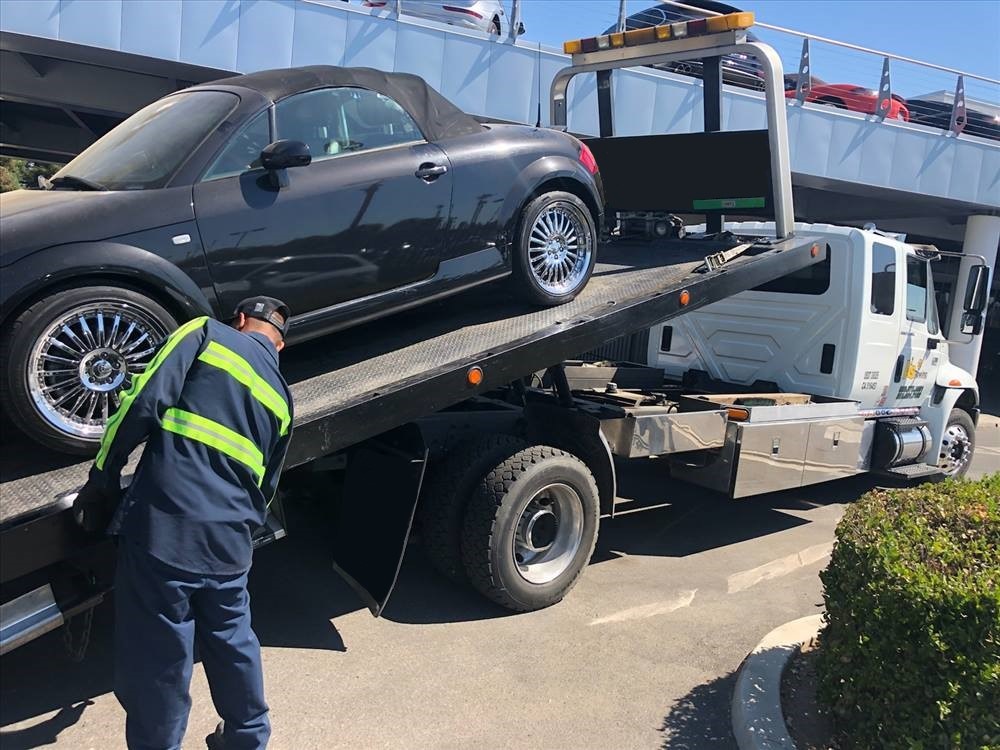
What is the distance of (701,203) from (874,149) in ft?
30.3

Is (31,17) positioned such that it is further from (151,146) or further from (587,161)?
(587,161)

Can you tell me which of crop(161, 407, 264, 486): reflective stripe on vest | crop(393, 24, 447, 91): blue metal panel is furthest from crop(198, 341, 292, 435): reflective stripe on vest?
crop(393, 24, 447, 91): blue metal panel

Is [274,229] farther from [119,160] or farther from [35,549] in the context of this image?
[35,549]

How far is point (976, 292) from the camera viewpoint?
7344 mm

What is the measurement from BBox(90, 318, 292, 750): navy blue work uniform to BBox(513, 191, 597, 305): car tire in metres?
2.08

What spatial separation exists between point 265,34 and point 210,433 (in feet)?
26.5

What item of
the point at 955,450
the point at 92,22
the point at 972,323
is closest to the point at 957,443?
the point at 955,450

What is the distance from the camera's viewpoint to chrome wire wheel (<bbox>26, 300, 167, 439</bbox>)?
3010 millimetres

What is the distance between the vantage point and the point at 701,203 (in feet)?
19.1

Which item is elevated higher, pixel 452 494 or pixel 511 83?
pixel 511 83

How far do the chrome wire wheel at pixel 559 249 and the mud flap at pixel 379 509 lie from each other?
1237mm

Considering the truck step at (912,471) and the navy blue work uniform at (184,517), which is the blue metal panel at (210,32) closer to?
the navy blue work uniform at (184,517)

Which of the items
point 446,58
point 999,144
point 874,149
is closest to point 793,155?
point 874,149

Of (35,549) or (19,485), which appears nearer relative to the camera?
(35,549)
